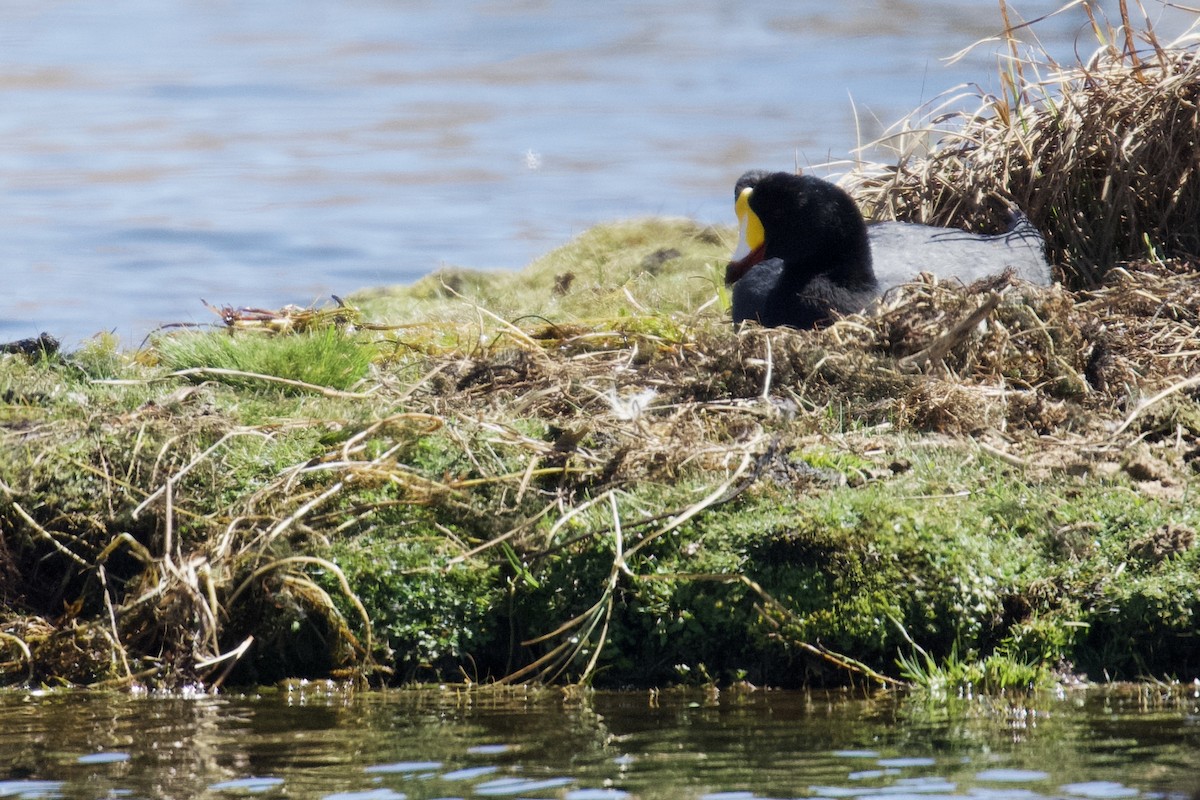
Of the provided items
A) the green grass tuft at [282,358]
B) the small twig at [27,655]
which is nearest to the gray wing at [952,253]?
the green grass tuft at [282,358]

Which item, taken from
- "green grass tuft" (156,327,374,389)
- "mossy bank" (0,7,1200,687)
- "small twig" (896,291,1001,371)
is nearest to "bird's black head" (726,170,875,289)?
"mossy bank" (0,7,1200,687)

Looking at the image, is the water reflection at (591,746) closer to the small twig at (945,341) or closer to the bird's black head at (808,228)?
the small twig at (945,341)

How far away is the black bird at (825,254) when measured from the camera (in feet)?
24.0

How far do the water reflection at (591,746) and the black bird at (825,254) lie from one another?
3.14m

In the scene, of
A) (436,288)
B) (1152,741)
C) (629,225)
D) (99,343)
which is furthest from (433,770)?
(629,225)

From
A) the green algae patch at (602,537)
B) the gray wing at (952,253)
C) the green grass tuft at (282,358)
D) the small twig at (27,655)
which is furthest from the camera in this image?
the gray wing at (952,253)

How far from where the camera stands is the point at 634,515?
4859mm

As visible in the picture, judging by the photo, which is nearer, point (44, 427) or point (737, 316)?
point (44, 427)

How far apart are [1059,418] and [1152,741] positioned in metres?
2.34

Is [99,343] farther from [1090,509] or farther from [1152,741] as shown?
[1152,741]

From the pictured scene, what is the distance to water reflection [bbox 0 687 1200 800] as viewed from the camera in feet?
11.0

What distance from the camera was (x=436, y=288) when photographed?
1110 cm

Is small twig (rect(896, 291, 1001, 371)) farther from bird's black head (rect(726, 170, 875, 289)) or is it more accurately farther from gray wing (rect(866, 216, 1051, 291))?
bird's black head (rect(726, 170, 875, 289))

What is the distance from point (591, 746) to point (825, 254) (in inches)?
163
